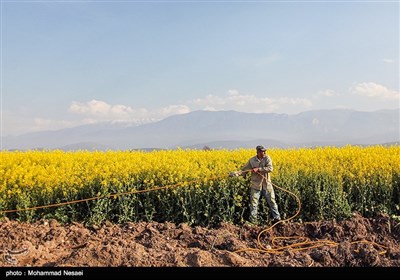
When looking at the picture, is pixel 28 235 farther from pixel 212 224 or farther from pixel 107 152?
pixel 107 152

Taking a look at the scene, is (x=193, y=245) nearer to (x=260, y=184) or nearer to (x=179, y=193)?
(x=179, y=193)

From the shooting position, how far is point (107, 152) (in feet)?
46.5

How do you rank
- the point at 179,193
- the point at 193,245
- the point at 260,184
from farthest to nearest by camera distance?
the point at 179,193 → the point at 260,184 → the point at 193,245

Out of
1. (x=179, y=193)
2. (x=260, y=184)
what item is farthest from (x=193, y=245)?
(x=260, y=184)

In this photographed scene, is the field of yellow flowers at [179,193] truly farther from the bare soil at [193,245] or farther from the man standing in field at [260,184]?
the bare soil at [193,245]

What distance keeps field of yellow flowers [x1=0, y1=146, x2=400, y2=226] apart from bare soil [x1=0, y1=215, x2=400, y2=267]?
1.45ft

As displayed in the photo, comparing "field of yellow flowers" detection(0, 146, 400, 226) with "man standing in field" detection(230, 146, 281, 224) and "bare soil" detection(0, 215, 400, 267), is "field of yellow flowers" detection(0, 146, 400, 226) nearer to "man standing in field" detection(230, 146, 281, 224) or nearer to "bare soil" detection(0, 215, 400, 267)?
"man standing in field" detection(230, 146, 281, 224)

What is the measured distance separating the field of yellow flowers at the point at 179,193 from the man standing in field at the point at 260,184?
259 mm

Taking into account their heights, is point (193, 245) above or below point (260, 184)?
below

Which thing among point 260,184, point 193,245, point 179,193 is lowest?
point 193,245

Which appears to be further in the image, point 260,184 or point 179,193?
point 179,193

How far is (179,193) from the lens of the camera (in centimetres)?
933

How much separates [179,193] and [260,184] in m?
1.79

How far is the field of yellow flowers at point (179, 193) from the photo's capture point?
30.1ft
